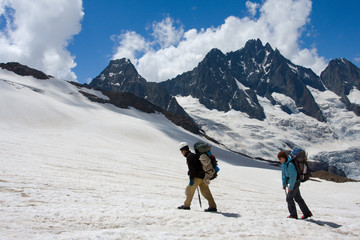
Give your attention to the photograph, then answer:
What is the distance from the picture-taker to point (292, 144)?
19538cm

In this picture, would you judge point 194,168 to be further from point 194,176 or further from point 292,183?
point 292,183

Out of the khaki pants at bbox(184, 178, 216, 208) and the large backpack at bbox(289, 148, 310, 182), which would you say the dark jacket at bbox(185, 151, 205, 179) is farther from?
the large backpack at bbox(289, 148, 310, 182)

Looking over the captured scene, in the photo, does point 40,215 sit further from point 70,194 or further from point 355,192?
point 355,192

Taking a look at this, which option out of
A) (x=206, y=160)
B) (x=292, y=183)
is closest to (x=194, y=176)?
(x=206, y=160)

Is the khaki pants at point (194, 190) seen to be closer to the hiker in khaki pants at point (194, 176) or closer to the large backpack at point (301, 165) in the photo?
the hiker in khaki pants at point (194, 176)

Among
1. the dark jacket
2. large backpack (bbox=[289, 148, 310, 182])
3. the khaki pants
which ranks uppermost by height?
large backpack (bbox=[289, 148, 310, 182])

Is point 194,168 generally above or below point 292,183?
below

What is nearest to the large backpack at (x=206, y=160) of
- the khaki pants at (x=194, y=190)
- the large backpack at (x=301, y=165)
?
the khaki pants at (x=194, y=190)

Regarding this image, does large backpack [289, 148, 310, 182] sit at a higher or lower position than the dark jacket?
higher

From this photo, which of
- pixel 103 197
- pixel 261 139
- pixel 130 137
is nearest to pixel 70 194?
pixel 103 197

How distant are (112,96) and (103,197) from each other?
91.1m

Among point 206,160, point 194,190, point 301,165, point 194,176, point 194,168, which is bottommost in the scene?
point 194,190

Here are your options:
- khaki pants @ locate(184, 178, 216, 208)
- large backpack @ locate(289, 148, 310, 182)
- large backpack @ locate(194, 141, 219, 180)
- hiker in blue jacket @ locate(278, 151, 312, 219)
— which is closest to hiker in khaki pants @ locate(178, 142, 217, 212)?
khaki pants @ locate(184, 178, 216, 208)

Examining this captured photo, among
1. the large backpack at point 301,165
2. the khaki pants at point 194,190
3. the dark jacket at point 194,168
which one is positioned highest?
the large backpack at point 301,165
